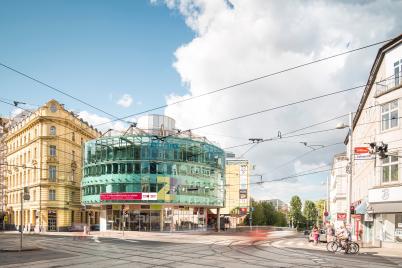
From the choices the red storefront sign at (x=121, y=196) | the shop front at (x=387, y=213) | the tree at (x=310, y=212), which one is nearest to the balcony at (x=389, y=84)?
the shop front at (x=387, y=213)

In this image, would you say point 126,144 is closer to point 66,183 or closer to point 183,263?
point 66,183

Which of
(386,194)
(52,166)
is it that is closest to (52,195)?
(52,166)

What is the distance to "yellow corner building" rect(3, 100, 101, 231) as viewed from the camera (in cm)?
6550

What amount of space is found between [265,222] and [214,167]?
42802 millimetres

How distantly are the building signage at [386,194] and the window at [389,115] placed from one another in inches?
170

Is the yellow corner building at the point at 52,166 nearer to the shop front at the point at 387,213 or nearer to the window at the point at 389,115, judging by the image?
the shop front at the point at 387,213

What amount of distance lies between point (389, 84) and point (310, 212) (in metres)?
129

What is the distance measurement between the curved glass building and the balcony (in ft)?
99.2

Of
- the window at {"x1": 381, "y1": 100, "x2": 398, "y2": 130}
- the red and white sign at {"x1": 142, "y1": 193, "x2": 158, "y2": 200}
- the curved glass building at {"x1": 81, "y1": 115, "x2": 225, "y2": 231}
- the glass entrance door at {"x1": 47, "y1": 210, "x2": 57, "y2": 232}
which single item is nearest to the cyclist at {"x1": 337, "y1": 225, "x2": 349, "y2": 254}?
the window at {"x1": 381, "y1": 100, "x2": 398, "y2": 130}

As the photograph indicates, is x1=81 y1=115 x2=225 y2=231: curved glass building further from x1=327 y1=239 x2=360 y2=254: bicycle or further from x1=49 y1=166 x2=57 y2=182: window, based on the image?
x1=327 y1=239 x2=360 y2=254: bicycle

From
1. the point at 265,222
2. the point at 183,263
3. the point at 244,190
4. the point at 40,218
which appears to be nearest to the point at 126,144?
the point at 40,218

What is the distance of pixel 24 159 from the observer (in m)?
72.4

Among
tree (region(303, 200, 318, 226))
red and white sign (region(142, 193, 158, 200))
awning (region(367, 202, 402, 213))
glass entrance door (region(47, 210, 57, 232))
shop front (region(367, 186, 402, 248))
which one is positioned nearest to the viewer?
awning (region(367, 202, 402, 213))

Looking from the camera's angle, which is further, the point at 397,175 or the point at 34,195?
the point at 34,195
